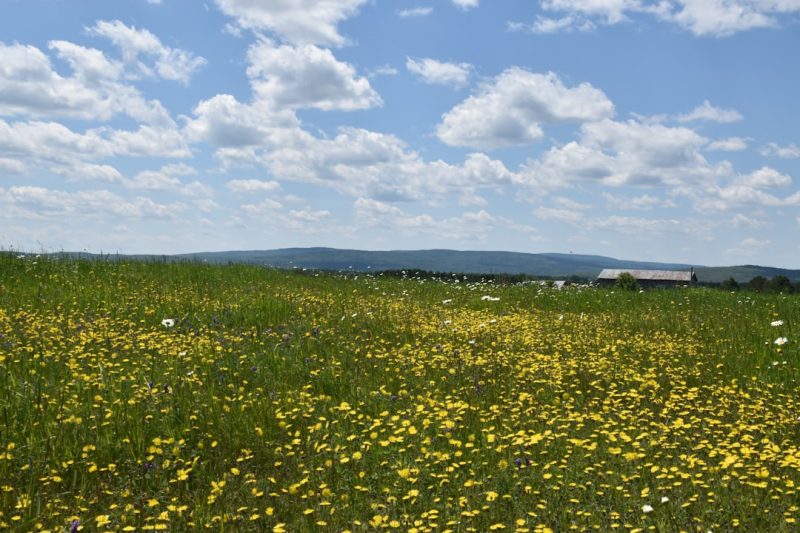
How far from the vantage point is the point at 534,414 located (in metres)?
6.75

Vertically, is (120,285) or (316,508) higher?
(120,285)

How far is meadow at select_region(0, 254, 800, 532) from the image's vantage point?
4676mm

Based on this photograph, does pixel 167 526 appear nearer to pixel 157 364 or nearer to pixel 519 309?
pixel 157 364

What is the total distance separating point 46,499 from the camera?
4961 millimetres

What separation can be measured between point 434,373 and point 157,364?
370cm

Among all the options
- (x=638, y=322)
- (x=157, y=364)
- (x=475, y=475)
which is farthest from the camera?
(x=638, y=322)

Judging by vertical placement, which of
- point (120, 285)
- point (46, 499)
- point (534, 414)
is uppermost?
point (120, 285)

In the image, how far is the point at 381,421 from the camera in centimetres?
620

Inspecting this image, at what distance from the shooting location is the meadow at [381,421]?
4.68 m

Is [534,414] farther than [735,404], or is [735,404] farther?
[735,404]

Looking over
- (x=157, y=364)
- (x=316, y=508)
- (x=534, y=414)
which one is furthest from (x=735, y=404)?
(x=157, y=364)

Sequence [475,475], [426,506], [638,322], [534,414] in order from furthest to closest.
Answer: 1. [638,322]
2. [534,414]
3. [475,475]
4. [426,506]

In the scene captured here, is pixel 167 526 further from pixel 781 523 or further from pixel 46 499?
pixel 781 523

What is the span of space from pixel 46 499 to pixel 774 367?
30.7 ft
